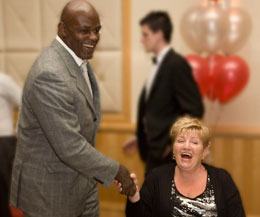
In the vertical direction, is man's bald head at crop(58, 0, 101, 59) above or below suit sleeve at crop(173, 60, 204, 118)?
above

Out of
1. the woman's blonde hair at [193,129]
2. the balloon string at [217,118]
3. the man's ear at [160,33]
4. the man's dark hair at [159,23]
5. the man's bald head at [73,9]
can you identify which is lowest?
the balloon string at [217,118]

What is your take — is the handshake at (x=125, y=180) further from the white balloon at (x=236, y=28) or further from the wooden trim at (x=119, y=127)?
the wooden trim at (x=119, y=127)

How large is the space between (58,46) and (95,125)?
0.41 m

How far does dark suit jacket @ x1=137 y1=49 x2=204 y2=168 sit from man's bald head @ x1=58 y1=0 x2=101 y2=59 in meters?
1.04

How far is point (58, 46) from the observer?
1617 millimetres

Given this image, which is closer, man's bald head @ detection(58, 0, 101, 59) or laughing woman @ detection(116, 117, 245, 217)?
man's bald head @ detection(58, 0, 101, 59)

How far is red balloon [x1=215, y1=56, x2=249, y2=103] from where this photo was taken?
2.80m

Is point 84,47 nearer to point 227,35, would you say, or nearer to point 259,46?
point 227,35

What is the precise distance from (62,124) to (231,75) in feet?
5.45

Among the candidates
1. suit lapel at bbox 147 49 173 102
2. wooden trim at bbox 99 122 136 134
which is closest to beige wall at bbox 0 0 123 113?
wooden trim at bbox 99 122 136 134

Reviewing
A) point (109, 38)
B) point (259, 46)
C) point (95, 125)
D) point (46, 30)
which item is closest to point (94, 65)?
point (109, 38)

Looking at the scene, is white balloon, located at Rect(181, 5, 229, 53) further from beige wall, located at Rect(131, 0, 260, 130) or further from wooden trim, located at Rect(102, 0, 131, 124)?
wooden trim, located at Rect(102, 0, 131, 124)

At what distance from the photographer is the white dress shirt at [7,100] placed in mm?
2705

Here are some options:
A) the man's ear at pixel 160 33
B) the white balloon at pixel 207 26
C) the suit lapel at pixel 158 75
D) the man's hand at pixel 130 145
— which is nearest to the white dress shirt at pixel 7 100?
the man's hand at pixel 130 145
